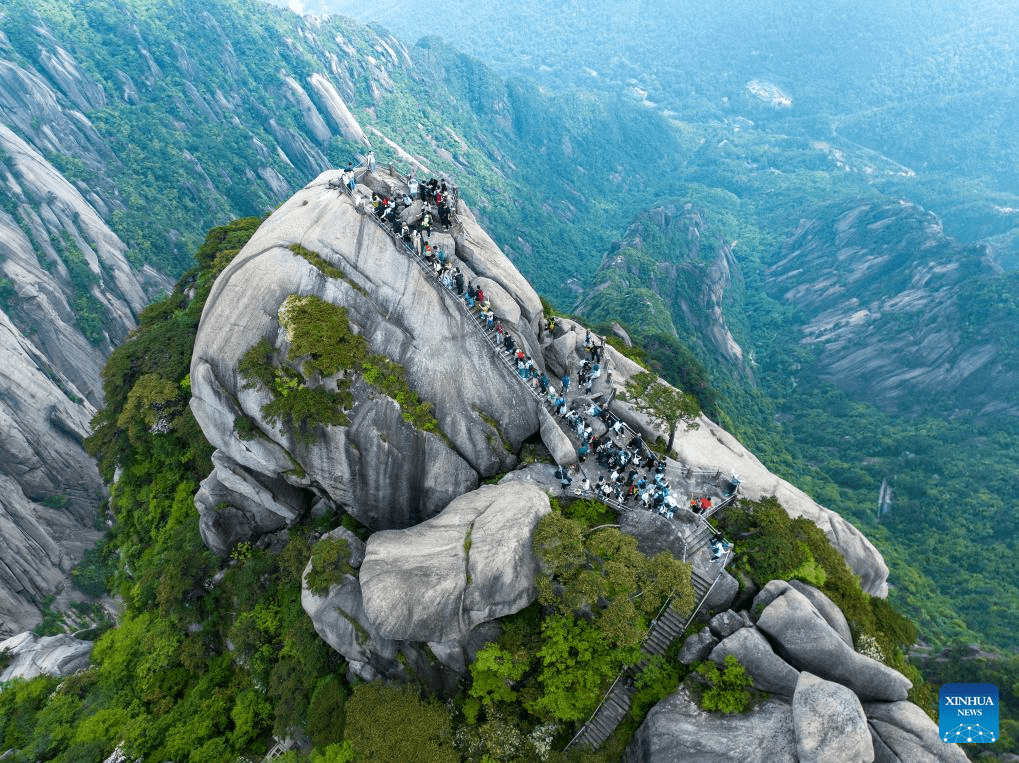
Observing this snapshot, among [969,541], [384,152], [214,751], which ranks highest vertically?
[384,152]

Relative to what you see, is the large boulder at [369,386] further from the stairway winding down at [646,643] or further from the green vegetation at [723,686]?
the green vegetation at [723,686]

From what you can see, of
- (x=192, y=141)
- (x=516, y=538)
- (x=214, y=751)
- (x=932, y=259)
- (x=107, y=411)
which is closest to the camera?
(x=516, y=538)

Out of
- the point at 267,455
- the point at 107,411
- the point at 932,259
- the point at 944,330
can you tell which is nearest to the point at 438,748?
the point at 267,455

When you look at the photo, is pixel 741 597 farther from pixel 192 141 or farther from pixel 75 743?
pixel 192 141

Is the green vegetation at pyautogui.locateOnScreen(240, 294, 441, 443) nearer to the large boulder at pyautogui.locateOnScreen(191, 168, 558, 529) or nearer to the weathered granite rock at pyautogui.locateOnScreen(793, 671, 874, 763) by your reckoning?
the large boulder at pyautogui.locateOnScreen(191, 168, 558, 529)

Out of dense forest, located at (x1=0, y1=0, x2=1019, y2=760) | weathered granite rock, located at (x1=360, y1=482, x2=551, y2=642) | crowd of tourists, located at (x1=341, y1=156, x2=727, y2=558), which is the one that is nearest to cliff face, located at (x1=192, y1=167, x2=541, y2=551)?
crowd of tourists, located at (x1=341, y1=156, x2=727, y2=558)

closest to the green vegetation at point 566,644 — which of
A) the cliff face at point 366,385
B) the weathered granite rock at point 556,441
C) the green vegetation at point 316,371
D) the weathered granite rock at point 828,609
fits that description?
the weathered granite rock at point 556,441

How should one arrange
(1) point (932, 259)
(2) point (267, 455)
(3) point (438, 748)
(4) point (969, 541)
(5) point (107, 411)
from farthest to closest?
(1) point (932, 259) → (4) point (969, 541) → (5) point (107, 411) → (2) point (267, 455) → (3) point (438, 748)
